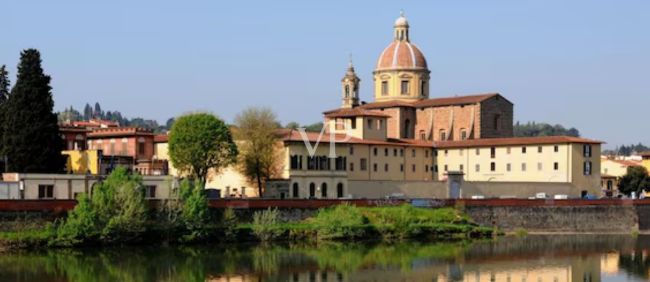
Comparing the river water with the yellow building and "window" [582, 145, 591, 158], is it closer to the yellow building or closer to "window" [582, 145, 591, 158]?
the yellow building

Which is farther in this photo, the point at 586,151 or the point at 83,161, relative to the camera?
the point at 586,151

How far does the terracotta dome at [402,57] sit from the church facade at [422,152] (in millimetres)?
90

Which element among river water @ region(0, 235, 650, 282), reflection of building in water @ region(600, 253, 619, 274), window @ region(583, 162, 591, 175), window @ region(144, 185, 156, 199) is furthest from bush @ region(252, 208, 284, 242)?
window @ region(583, 162, 591, 175)

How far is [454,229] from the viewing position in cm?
6556

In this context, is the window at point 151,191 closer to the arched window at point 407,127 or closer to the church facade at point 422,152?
the church facade at point 422,152

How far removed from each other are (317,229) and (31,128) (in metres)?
17.1

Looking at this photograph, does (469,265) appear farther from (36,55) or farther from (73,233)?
(36,55)

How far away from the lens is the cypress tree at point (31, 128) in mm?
60500

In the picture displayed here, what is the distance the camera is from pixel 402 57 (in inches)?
3812

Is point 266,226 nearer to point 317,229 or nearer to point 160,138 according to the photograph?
point 317,229

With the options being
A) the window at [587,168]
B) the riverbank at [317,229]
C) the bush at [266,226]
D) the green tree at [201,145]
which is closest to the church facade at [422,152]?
the window at [587,168]

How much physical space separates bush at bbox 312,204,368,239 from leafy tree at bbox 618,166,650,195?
4022 centimetres

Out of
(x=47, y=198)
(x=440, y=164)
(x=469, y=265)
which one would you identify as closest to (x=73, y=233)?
(x=47, y=198)

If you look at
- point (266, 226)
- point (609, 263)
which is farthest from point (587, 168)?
point (266, 226)
